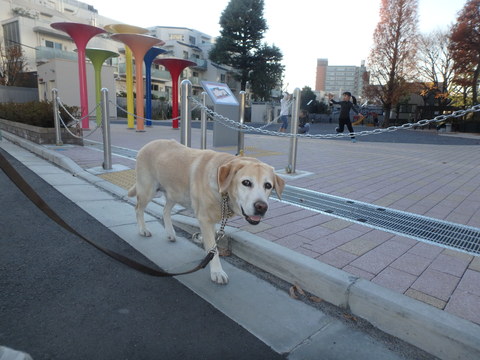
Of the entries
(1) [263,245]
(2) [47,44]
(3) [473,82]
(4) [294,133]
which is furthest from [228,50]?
(1) [263,245]

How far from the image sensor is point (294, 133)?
584 centimetres

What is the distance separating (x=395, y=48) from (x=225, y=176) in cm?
3782

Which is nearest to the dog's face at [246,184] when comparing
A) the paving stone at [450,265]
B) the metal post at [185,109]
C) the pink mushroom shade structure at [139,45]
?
the paving stone at [450,265]

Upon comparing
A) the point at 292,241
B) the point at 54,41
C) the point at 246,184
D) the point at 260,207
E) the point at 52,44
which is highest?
the point at 54,41

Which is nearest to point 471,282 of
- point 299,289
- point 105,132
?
point 299,289

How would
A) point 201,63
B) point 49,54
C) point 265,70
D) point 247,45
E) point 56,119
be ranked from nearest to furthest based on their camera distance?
point 56,119 < point 49,54 < point 247,45 < point 265,70 < point 201,63

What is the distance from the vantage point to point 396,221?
381 centimetres

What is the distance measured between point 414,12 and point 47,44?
146 feet

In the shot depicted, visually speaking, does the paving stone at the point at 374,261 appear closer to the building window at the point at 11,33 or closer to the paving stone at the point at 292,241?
the paving stone at the point at 292,241

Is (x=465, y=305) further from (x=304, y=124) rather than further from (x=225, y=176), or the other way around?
(x=304, y=124)

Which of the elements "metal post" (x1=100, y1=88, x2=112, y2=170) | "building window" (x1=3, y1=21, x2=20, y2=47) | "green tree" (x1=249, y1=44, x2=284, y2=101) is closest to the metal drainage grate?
"metal post" (x1=100, y1=88, x2=112, y2=170)

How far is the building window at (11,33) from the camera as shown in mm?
37969

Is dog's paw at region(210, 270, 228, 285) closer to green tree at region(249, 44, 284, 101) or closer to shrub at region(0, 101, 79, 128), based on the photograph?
shrub at region(0, 101, 79, 128)

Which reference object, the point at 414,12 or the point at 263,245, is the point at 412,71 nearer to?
the point at 414,12
